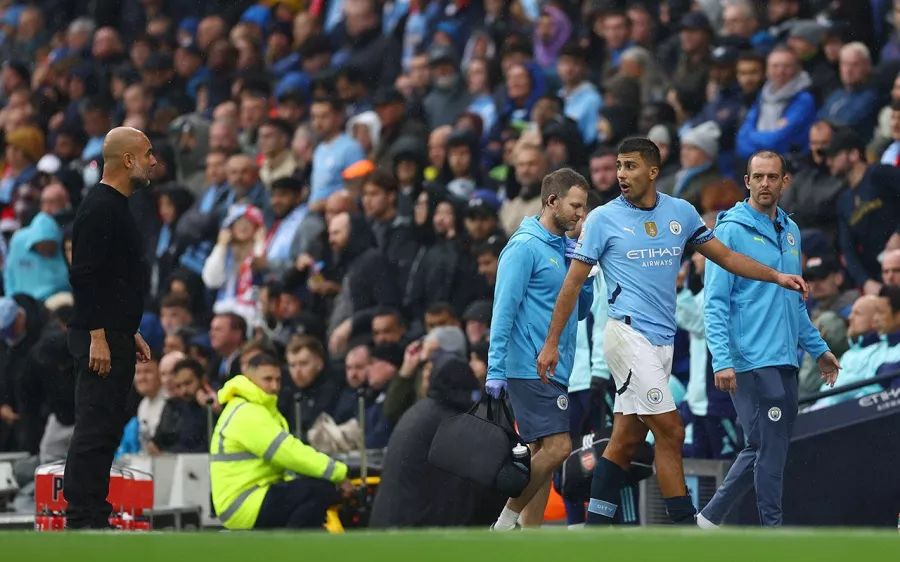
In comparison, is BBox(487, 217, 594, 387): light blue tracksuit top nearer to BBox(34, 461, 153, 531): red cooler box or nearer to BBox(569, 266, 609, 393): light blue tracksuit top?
BBox(569, 266, 609, 393): light blue tracksuit top

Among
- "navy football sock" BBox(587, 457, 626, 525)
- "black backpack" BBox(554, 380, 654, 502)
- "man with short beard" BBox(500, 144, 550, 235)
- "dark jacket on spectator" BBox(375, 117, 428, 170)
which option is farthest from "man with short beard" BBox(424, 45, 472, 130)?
"navy football sock" BBox(587, 457, 626, 525)

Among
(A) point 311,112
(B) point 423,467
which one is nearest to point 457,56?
(A) point 311,112

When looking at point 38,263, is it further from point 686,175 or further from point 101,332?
point 101,332

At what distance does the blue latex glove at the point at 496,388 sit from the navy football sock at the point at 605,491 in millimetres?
681

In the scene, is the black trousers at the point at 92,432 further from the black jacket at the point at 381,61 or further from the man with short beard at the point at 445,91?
the black jacket at the point at 381,61

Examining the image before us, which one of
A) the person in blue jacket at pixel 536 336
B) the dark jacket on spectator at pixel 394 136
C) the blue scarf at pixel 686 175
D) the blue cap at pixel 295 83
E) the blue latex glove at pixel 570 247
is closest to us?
the person in blue jacket at pixel 536 336

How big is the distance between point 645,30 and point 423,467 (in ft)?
22.2

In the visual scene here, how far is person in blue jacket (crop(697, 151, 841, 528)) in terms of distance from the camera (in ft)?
31.4

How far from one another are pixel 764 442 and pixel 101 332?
359 centimetres

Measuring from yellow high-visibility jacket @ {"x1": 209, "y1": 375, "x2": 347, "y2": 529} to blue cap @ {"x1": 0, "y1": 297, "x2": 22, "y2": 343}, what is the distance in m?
5.99

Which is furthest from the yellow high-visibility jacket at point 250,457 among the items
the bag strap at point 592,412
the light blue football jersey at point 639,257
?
the light blue football jersey at point 639,257

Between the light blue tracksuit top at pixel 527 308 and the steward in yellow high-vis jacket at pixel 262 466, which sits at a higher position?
the light blue tracksuit top at pixel 527 308

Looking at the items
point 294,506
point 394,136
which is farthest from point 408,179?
point 294,506

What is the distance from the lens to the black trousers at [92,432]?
9023mm
